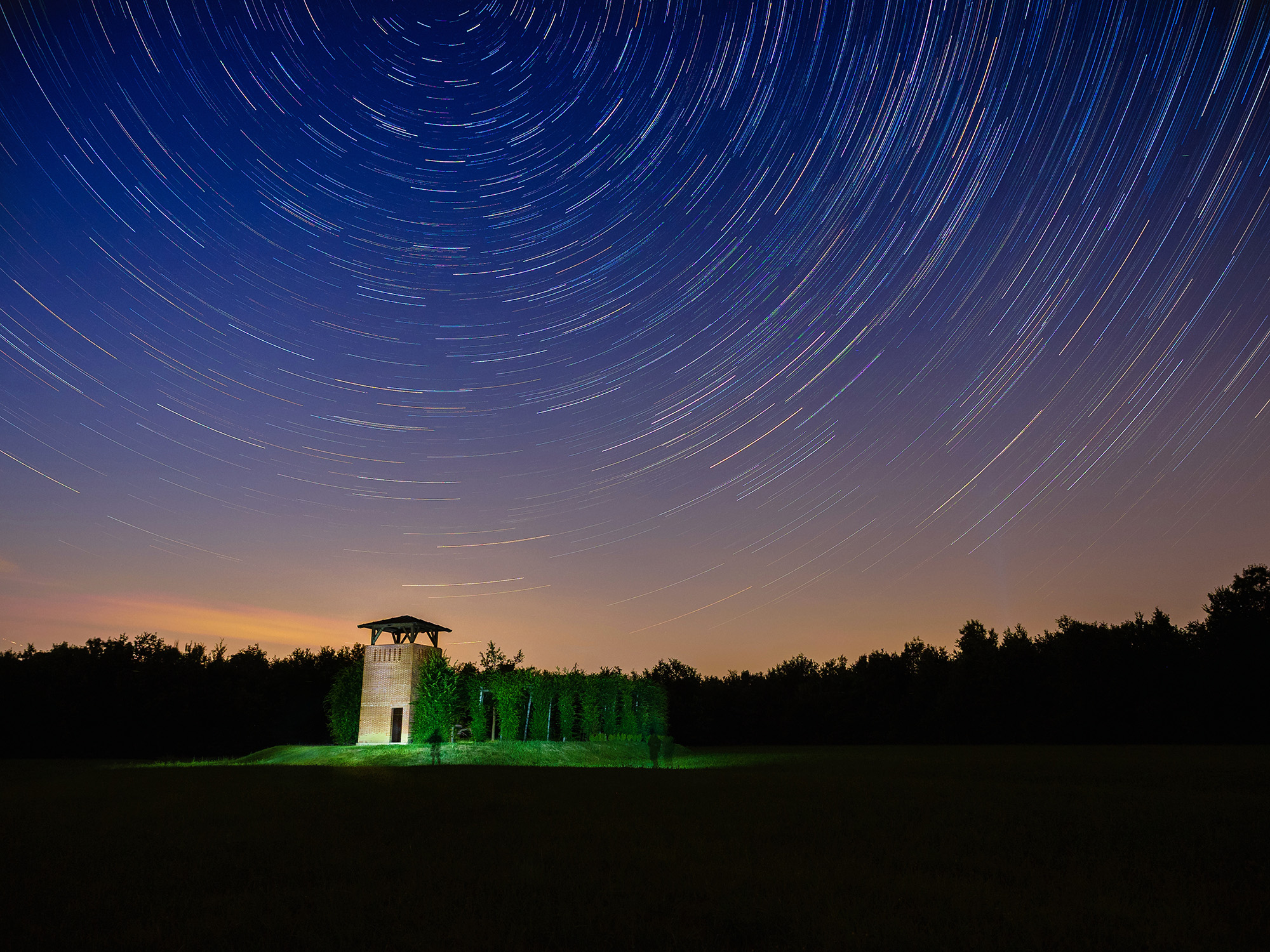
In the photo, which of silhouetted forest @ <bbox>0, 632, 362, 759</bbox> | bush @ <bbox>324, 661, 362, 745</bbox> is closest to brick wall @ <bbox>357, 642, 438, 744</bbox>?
bush @ <bbox>324, 661, 362, 745</bbox>

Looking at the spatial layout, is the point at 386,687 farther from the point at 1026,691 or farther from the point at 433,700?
the point at 1026,691

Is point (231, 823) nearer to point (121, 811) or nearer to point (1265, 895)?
point (121, 811)

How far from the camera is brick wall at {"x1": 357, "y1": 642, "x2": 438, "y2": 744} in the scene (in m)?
43.0

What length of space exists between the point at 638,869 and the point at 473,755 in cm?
3067

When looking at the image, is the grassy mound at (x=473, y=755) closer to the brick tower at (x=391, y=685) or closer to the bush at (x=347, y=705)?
the brick tower at (x=391, y=685)

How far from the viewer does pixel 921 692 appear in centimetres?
7419

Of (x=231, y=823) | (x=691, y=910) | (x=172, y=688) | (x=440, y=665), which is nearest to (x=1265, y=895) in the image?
(x=691, y=910)

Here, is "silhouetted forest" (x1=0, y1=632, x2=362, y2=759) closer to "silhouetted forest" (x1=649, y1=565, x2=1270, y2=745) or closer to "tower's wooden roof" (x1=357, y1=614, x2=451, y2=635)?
"tower's wooden roof" (x1=357, y1=614, x2=451, y2=635)

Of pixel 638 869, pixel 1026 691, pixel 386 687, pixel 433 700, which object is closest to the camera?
pixel 638 869

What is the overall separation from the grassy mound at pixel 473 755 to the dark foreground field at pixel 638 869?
59.7 feet

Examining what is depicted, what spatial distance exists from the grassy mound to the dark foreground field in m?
18.2

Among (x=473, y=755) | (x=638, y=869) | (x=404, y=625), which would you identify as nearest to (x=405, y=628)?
(x=404, y=625)

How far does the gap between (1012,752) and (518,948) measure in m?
45.8

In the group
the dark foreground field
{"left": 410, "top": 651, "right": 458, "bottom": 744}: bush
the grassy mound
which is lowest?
the dark foreground field
